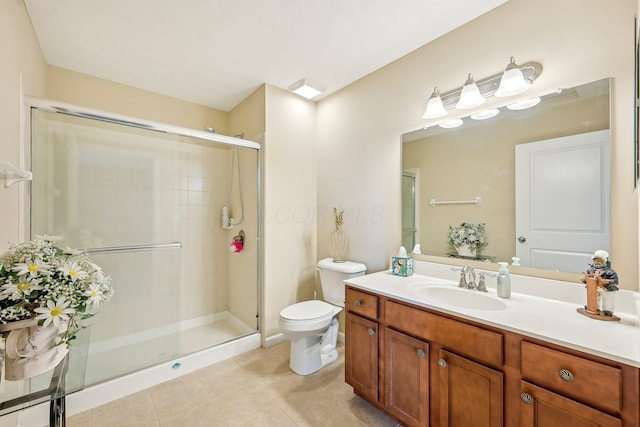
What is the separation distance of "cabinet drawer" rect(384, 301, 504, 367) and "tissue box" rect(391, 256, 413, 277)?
1.40 ft

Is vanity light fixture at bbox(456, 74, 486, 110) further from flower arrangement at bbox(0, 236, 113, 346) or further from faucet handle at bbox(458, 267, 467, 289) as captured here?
flower arrangement at bbox(0, 236, 113, 346)

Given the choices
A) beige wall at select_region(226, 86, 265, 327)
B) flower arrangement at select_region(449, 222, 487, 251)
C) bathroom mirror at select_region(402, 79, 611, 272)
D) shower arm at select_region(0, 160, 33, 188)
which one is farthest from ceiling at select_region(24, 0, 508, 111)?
flower arrangement at select_region(449, 222, 487, 251)

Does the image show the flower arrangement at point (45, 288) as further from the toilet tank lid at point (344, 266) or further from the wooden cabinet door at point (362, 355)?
the toilet tank lid at point (344, 266)

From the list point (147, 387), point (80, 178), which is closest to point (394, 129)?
point (80, 178)

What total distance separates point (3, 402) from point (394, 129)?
2430 millimetres

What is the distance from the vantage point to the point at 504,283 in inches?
56.5

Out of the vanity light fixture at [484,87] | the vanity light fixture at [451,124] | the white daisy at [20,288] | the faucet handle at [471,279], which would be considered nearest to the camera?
the white daisy at [20,288]

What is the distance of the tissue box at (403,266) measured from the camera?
191cm

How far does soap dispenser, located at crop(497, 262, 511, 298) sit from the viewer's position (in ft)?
4.68

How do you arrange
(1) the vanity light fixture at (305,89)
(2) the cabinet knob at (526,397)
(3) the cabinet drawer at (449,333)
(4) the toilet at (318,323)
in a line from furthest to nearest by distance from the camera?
(1) the vanity light fixture at (305,89) → (4) the toilet at (318,323) → (3) the cabinet drawer at (449,333) → (2) the cabinet knob at (526,397)

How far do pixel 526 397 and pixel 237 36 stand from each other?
2.55m

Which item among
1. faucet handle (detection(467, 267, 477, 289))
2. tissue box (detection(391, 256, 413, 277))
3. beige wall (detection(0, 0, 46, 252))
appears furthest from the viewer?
tissue box (detection(391, 256, 413, 277))

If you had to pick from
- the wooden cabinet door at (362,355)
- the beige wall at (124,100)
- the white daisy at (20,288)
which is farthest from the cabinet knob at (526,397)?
the beige wall at (124,100)

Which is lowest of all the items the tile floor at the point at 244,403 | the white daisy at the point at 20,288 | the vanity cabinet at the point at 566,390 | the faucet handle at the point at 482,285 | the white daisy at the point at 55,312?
the tile floor at the point at 244,403
